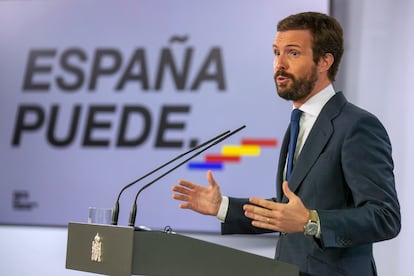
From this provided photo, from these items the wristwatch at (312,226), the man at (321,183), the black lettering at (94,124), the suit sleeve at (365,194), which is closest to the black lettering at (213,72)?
the black lettering at (94,124)

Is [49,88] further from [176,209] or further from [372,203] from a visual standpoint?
[372,203]

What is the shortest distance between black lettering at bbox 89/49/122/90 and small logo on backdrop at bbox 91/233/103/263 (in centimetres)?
237

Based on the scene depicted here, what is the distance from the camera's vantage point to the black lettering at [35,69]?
409cm

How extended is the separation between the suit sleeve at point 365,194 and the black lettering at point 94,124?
2276mm

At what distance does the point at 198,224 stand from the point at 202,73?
0.85 m

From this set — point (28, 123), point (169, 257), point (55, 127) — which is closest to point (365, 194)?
point (169, 257)

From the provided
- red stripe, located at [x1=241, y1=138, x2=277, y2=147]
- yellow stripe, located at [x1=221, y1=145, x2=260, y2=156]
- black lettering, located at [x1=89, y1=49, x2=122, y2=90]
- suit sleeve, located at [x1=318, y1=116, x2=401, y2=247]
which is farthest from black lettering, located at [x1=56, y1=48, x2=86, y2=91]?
suit sleeve, located at [x1=318, y1=116, x2=401, y2=247]

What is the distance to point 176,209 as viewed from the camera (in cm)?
379

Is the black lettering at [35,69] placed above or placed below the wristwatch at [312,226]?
above

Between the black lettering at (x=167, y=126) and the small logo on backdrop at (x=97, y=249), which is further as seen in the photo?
the black lettering at (x=167, y=126)

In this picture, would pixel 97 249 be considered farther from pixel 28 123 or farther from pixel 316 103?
pixel 28 123

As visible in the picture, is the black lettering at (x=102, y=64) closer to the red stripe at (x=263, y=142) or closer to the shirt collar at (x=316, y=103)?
the red stripe at (x=263, y=142)

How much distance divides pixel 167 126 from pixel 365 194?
219 centimetres

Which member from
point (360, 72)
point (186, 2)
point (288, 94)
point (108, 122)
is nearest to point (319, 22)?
point (288, 94)
